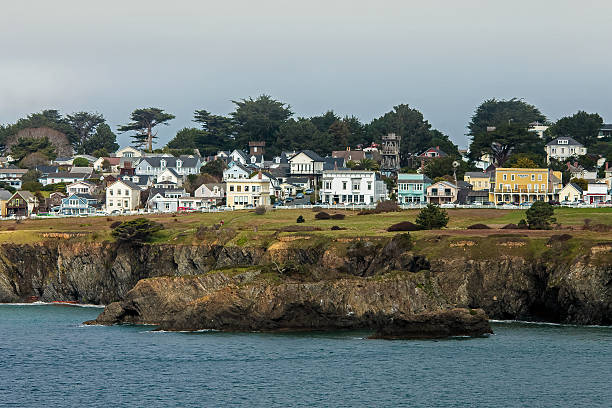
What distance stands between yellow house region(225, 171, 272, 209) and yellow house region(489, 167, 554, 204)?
105 ft

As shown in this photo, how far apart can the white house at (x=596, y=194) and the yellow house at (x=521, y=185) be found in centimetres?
509

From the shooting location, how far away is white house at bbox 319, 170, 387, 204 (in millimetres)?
151375

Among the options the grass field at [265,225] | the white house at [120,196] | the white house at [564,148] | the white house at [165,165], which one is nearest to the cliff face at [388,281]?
the grass field at [265,225]

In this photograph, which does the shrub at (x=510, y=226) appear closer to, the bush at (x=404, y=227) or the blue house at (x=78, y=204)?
the bush at (x=404, y=227)

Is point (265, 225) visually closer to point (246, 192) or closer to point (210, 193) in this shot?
point (246, 192)

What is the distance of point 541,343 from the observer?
254ft

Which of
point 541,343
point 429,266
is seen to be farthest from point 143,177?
point 541,343

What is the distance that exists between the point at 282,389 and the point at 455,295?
1164 inches

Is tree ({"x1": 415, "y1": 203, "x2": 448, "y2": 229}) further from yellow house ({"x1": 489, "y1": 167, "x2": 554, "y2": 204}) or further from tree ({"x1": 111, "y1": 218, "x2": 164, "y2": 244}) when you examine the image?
yellow house ({"x1": 489, "y1": 167, "x2": 554, "y2": 204})

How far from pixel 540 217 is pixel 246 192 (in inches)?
2063

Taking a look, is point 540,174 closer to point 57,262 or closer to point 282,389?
point 57,262

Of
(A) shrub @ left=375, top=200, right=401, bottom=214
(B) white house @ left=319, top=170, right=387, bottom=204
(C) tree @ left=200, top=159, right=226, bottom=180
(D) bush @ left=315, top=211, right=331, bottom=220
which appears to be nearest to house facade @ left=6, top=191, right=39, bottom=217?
(C) tree @ left=200, top=159, right=226, bottom=180

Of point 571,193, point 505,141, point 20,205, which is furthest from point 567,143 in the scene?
point 20,205

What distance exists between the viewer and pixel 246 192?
493ft
